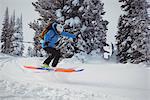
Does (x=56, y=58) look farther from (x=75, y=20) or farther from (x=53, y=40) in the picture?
(x=75, y=20)

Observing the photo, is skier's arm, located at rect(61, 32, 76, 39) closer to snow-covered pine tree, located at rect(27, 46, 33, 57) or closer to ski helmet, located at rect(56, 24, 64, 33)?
ski helmet, located at rect(56, 24, 64, 33)

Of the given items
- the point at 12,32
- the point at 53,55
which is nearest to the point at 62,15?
the point at 53,55

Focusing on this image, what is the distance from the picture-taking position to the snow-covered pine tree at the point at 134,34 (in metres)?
2.02

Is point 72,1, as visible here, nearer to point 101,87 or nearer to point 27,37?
point 27,37

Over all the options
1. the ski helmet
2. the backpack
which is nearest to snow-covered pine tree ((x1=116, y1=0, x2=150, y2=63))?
the ski helmet

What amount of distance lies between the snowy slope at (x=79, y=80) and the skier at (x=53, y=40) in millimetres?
73

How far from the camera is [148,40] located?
79.9 inches

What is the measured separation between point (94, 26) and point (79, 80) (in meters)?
0.51

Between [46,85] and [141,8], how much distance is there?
3.70 ft

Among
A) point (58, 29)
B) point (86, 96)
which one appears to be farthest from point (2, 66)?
point (86, 96)

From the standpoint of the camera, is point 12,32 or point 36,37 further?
point 12,32

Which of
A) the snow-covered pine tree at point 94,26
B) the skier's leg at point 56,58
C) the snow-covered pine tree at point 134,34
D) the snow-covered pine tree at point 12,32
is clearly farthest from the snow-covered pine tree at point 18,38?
the snow-covered pine tree at point 134,34

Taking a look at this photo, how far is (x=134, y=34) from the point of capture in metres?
2.08

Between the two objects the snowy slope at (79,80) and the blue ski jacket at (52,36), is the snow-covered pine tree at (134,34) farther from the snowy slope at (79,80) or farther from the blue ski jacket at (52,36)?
the blue ski jacket at (52,36)
